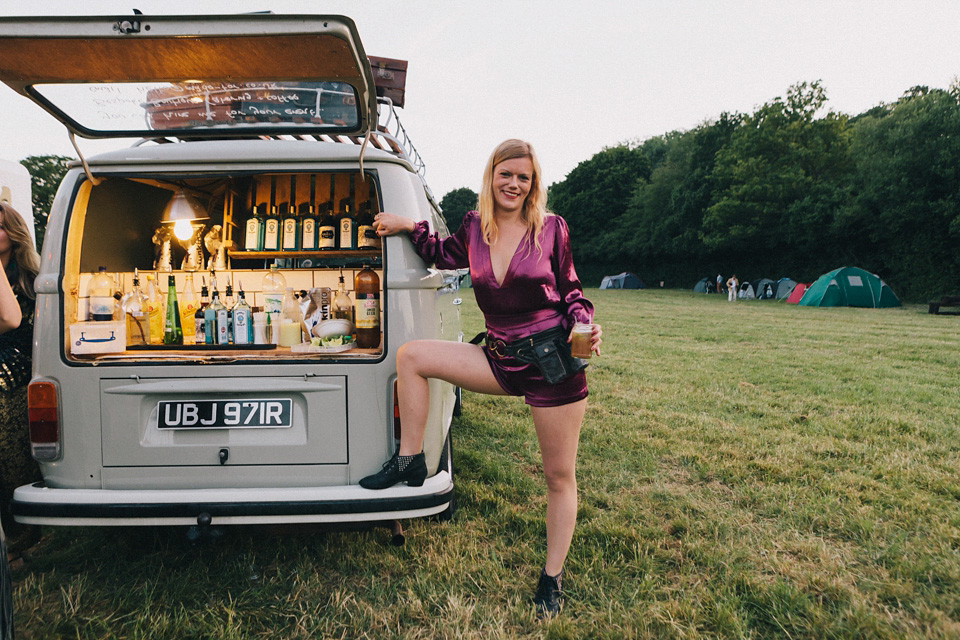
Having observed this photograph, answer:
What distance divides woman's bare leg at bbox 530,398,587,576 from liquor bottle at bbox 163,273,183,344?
2.24m

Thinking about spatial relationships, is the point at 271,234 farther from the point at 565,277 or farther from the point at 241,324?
the point at 565,277

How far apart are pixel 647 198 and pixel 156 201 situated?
43598 mm

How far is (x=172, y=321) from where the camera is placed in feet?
10.5

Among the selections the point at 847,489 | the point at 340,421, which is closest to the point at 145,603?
the point at 340,421

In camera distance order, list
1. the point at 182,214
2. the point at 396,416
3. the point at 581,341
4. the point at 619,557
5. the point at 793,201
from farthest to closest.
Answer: the point at 793,201
the point at 182,214
the point at 619,557
the point at 396,416
the point at 581,341

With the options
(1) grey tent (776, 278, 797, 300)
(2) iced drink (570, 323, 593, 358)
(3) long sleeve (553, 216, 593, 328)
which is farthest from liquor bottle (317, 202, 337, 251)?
(1) grey tent (776, 278, 797, 300)

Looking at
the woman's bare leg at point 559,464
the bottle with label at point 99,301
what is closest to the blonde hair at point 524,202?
the woman's bare leg at point 559,464

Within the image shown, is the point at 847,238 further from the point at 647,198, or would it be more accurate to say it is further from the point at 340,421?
A: the point at 340,421

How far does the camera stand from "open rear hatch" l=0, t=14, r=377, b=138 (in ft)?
6.08

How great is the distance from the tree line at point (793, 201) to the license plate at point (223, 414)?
30440mm

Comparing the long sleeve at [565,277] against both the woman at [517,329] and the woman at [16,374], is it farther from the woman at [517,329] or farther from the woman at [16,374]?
the woman at [16,374]

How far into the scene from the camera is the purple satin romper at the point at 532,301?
2137 millimetres

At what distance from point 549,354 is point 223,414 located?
1.42 meters

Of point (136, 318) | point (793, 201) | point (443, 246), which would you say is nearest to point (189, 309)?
point (136, 318)
